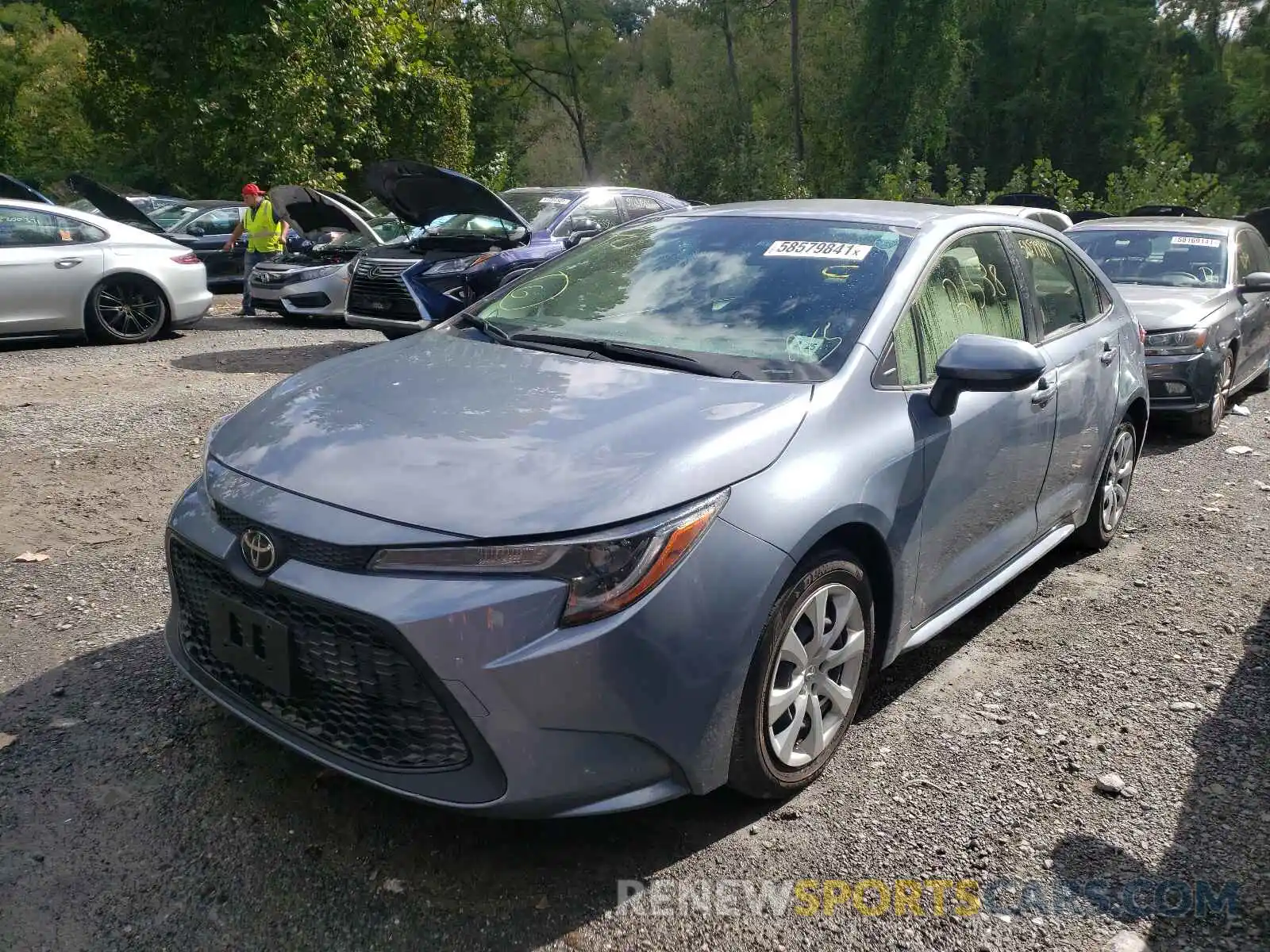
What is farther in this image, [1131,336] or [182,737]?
[1131,336]

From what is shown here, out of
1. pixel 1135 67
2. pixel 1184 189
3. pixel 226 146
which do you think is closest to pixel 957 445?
pixel 226 146

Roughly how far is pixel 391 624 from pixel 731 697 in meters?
0.86

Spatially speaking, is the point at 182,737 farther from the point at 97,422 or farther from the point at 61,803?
the point at 97,422

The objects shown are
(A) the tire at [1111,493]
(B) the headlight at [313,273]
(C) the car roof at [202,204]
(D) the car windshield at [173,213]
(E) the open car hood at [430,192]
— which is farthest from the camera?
(C) the car roof at [202,204]

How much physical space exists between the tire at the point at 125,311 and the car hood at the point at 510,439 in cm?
733

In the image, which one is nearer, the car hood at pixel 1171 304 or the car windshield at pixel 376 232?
the car hood at pixel 1171 304

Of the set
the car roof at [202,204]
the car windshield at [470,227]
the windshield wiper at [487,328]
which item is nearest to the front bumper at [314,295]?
the car windshield at [470,227]

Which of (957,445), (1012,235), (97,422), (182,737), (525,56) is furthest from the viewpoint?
(525,56)

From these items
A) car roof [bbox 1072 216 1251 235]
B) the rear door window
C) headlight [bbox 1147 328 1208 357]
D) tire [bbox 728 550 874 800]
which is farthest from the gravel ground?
car roof [bbox 1072 216 1251 235]

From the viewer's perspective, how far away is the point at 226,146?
55.5ft

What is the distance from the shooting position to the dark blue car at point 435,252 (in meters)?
8.91

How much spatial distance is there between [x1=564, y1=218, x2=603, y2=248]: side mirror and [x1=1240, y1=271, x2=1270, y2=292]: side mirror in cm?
572

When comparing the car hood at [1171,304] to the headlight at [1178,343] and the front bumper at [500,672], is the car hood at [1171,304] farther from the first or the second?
the front bumper at [500,672]

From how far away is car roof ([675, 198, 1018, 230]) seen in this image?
12.7 ft
